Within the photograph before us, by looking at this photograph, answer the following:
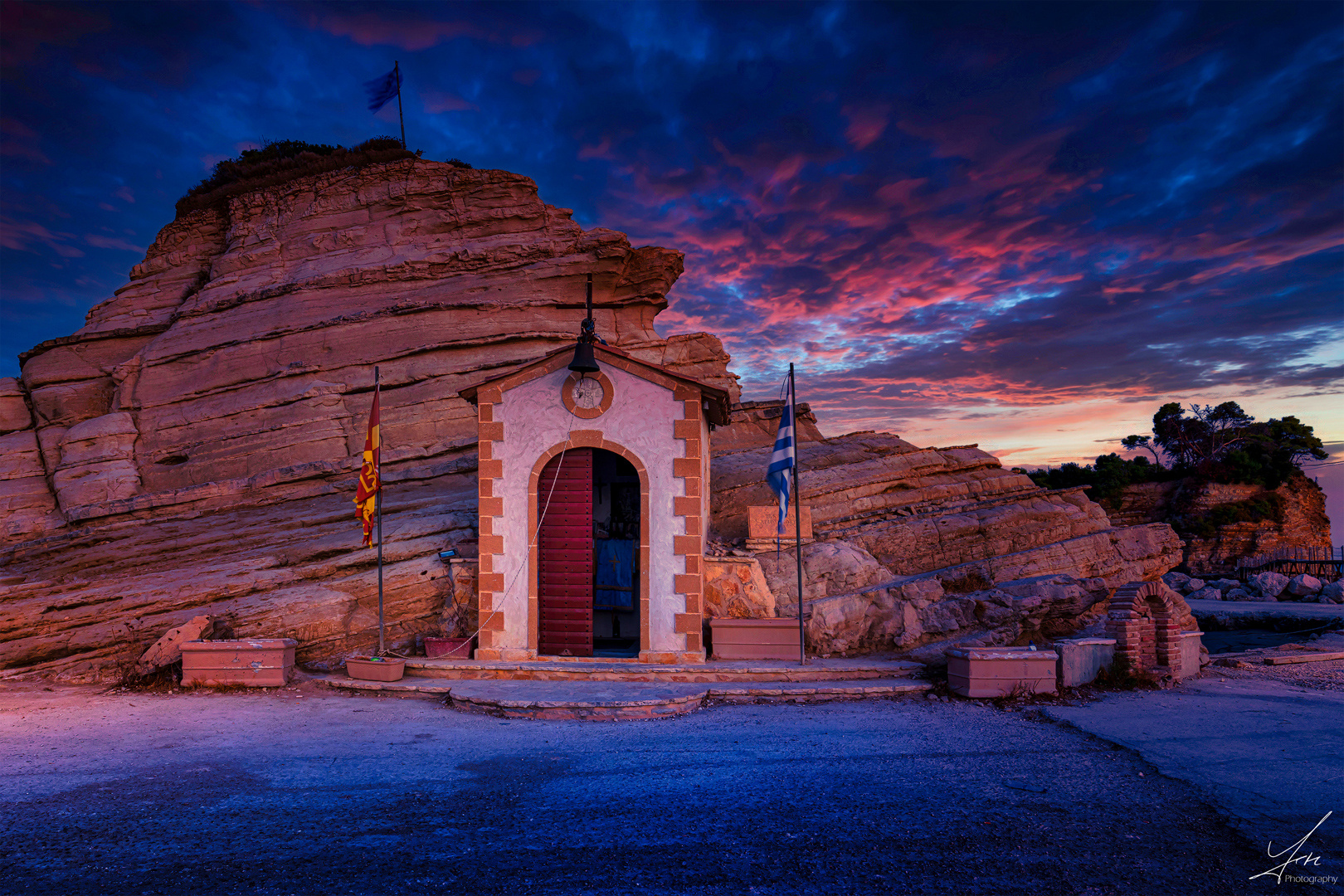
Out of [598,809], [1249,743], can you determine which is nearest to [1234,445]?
[1249,743]

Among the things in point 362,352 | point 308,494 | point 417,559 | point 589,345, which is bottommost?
point 417,559

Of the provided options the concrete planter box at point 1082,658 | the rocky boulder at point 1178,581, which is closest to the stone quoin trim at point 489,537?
the concrete planter box at point 1082,658

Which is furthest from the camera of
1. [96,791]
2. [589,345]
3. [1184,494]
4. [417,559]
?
[1184,494]

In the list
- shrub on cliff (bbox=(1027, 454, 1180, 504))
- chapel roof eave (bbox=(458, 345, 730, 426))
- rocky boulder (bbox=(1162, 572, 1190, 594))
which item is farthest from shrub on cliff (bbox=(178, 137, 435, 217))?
shrub on cliff (bbox=(1027, 454, 1180, 504))

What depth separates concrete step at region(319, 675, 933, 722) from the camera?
11.0 meters

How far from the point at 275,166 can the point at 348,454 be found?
15.2 meters

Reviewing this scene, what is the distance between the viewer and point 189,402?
25062 mm

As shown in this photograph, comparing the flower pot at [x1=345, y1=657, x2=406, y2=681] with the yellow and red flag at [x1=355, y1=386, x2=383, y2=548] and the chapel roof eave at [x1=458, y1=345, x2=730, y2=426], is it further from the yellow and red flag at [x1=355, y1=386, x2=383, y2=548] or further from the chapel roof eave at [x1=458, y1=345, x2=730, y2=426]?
the chapel roof eave at [x1=458, y1=345, x2=730, y2=426]

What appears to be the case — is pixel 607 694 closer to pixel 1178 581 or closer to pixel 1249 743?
pixel 1249 743

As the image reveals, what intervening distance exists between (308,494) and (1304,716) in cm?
2361

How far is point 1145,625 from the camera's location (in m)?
12.9

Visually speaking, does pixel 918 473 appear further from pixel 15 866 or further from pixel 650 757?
pixel 15 866

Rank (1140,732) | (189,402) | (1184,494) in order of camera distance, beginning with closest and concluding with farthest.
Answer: (1140,732) → (189,402) → (1184,494)

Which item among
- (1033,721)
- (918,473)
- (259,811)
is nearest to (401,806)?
(259,811)
